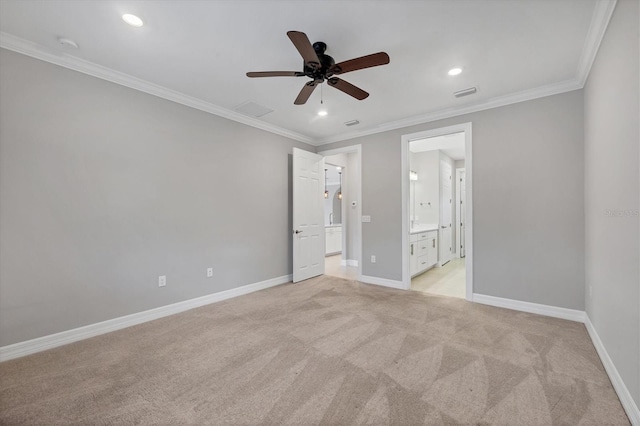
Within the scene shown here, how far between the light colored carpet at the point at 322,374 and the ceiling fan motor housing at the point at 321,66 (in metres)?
2.45

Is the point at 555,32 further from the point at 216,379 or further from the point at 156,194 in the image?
the point at 156,194

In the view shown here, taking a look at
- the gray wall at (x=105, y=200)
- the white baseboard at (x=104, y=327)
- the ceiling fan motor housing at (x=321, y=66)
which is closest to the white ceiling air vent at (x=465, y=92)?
the ceiling fan motor housing at (x=321, y=66)

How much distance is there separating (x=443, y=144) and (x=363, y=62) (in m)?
4.39

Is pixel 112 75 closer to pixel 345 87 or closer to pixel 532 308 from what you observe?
pixel 345 87

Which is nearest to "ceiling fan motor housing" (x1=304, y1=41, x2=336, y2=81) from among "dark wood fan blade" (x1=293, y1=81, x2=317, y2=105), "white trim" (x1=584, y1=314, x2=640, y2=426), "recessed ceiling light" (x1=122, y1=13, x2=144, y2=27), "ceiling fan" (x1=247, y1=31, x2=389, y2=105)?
"ceiling fan" (x1=247, y1=31, x2=389, y2=105)

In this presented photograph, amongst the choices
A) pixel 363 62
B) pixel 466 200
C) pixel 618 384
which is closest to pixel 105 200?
pixel 363 62

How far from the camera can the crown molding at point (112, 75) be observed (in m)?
2.31

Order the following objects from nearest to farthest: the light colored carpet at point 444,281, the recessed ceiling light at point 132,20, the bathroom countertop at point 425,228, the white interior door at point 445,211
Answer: the recessed ceiling light at point 132,20
the light colored carpet at point 444,281
the bathroom countertop at point 425,228
the white interior door at point 445,211

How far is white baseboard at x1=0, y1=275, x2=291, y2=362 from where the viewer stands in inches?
90.2

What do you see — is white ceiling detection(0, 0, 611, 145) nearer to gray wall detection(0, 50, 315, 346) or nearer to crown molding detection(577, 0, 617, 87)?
crown molding detection(577, 0, 617, 87)

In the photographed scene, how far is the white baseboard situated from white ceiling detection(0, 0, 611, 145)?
2.60 m


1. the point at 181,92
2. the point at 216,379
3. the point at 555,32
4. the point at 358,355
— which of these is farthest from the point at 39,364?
the point at 555,32

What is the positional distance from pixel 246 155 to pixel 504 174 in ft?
12.0

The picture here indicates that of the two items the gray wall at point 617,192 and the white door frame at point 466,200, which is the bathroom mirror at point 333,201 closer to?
the white door frame at point 466,200
